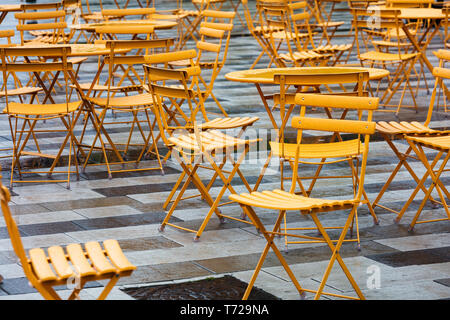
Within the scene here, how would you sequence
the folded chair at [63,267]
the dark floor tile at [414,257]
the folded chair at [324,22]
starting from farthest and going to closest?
the folded chair at [324,22] < the dark floor tile at [414,257] < the folded chair at [63,267]

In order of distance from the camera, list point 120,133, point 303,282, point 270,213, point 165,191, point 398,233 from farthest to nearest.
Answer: point 120,133
point 165,191
point 270,213
point 398,233
point 303,282

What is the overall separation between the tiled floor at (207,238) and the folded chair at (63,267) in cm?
82

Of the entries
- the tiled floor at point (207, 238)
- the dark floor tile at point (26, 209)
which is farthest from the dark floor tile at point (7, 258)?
the dark floor tile at point (26, 209)

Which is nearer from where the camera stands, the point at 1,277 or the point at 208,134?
the point at 1,277

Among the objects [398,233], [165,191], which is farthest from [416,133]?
[165,191]

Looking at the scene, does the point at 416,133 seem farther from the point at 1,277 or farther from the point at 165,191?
the point at 1,277

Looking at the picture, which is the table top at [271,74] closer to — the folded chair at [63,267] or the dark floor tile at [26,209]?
the dark floor tile at [26,209]

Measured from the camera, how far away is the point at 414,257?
447 cm

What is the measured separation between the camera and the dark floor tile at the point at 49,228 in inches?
195

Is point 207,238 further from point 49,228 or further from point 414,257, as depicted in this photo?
point 414,257

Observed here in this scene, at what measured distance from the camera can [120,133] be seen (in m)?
7.76

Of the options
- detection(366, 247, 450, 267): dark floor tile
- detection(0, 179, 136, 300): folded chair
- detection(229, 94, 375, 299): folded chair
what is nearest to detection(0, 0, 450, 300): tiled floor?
detection(366, 247, 450, 267): dark floor tile

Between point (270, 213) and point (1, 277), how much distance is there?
1889 millimetres
